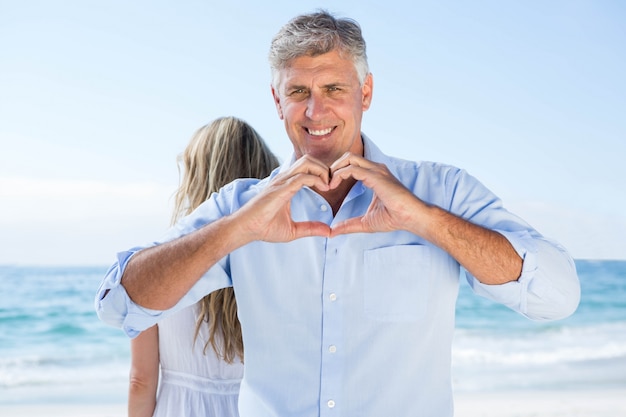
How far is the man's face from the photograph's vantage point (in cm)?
201

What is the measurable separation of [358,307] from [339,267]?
11cm

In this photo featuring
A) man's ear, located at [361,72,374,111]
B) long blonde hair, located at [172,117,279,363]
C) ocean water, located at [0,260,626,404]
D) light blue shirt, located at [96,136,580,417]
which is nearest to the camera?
light blue shirt, located at [96,136,580,417]

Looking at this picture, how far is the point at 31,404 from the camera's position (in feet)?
31.8

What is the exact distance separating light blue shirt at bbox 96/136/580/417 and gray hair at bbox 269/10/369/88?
1.18 feet

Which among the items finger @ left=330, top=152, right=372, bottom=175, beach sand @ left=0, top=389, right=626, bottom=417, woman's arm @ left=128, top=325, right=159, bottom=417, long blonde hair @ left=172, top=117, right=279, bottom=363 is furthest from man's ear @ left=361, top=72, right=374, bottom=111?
beach sand @ left=0, top=389, right=626, bottom=417

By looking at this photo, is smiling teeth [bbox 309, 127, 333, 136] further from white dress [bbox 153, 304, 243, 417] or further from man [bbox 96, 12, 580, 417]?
white dress [bbox 153, 304, 243, 417]

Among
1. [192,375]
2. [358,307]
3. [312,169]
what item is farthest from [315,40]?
[192,375]

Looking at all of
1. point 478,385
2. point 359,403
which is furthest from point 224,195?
point 478,385

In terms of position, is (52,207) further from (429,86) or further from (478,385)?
(478,385)

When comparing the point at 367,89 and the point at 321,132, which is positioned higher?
the point at 367,89

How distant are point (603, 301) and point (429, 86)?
5.94 m

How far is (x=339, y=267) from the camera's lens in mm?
1949

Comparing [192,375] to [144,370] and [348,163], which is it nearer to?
[144,370]

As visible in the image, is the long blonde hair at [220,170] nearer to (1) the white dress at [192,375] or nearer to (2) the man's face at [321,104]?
(1) the white dress at [192,375]
